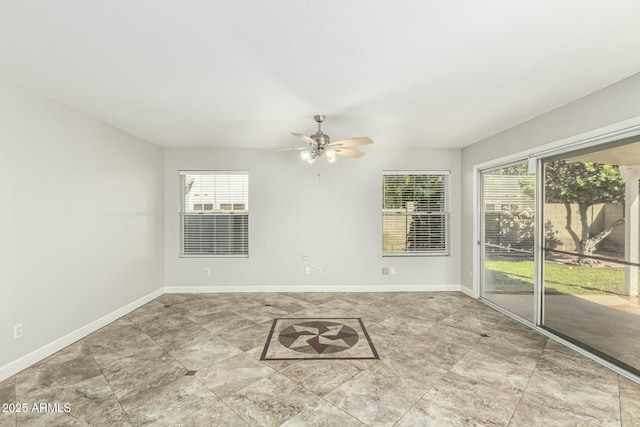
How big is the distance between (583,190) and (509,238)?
1.26 meters

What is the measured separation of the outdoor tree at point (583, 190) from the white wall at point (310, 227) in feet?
6.35

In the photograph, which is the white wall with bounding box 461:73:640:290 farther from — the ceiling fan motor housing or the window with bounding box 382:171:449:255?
the ceiling fan motor housing

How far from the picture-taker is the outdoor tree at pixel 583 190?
2.70m

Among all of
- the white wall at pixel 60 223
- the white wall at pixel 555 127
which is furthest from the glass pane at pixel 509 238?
the white wall at pixel 60 223

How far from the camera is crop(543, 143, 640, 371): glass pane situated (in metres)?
2.59

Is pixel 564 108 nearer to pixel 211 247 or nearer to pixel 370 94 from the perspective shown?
pixel 370 94

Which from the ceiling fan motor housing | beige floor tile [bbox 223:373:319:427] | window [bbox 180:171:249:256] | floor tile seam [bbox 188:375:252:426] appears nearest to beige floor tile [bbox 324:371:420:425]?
beige floor tile [bbox 223:373:319:427]

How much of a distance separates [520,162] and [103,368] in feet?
17.9

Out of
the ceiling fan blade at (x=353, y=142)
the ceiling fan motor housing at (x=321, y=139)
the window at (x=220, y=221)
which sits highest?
the ceiling fan motor housing at (x=321, y=139)

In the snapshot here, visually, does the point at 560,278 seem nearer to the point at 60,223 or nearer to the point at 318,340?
the point at 318,340

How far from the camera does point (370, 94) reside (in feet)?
9.09

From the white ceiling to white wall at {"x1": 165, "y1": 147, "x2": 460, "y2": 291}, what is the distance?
1.77 m

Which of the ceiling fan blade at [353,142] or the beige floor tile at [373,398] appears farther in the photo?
the ceiling fan blade at [353,142]

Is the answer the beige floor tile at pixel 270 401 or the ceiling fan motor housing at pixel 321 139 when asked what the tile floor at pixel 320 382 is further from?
the ceiling fan motor housing at pixel 321 139
